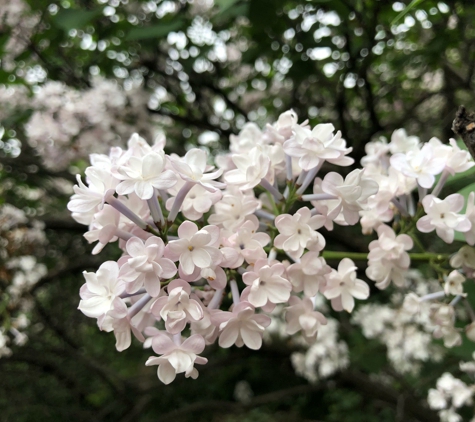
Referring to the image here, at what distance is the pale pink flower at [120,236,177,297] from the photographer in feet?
2.82

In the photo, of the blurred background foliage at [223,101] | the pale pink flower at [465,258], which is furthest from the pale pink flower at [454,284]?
the blurred background foliage at [223,101]

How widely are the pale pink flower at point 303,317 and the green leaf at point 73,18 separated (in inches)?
70.6

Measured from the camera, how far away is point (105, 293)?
0.91 m

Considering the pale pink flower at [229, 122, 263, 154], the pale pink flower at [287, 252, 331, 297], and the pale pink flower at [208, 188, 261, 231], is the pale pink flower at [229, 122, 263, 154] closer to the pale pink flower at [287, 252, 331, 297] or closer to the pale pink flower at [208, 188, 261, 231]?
the pale pink flower at [208, 188, 261, 231]

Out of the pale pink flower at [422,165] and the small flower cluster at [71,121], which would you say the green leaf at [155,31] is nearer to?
Answer: the small flower cluster at [71,121]

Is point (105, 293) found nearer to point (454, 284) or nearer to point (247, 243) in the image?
point (247, 243)

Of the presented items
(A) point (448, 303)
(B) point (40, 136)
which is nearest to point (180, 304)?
(A) point (448, 303)

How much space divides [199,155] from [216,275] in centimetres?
27

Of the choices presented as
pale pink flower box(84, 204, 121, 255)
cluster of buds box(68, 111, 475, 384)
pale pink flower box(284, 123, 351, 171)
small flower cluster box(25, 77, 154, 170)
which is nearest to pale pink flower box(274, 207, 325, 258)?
cluster of buds box(68, 111, 475, 384)

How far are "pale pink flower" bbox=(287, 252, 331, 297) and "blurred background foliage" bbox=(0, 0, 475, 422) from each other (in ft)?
4.64

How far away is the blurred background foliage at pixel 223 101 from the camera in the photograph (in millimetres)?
2658

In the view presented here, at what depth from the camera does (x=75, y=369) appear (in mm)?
5105

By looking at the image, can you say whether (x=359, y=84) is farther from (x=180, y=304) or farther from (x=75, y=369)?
(x=75, y=369)

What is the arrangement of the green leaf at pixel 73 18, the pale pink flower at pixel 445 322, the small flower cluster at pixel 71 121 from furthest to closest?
the small flower cluster at pixel 71 121
the green leaf at pixel 73 18
the pale pink flower at pixel 445 322
